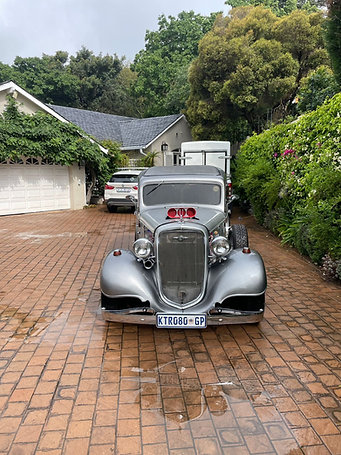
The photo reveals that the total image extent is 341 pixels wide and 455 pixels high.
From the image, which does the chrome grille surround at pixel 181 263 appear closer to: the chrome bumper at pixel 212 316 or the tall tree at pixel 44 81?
the chrome bumper at pixel 212 316

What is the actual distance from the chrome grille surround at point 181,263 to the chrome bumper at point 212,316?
0.77 feet

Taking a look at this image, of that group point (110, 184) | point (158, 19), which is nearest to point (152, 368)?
point (110, 184)

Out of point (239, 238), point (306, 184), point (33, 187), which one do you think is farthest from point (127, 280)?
point (33, 187)

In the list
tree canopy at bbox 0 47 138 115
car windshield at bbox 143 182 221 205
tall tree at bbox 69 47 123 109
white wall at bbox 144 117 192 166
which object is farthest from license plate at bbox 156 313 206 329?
tall tree at bbox 69 47 123 109

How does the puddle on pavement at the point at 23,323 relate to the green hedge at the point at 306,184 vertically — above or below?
below

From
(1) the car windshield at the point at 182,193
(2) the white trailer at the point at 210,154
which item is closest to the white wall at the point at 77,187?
(2) the white trailer at the point at 210,154

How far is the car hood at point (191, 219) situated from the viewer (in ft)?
14.1

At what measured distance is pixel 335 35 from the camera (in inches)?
217

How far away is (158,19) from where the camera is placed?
3238cm

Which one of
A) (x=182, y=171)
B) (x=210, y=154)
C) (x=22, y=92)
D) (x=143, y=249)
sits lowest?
(x=143, y=249)

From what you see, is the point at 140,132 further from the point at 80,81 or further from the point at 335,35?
the point at 335,35

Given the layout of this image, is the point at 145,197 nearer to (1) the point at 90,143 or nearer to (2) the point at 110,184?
(2) the point at 110,184

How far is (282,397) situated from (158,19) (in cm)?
3559

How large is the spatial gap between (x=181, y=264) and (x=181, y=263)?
0.04ft
